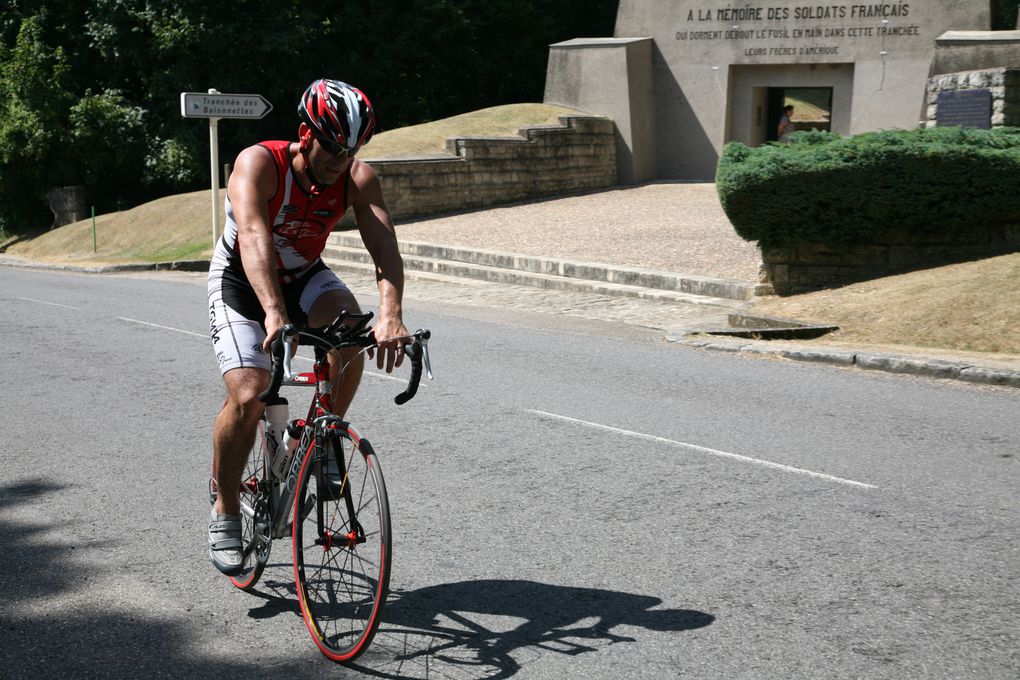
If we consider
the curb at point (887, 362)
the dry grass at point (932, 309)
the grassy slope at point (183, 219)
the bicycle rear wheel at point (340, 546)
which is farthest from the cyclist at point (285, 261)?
the grassy slope at point (183, 219)

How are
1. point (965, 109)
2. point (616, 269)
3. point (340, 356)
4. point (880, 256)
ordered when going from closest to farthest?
1. point (340, 356)
2. point (880, 256)
3. point (616, 269)
4. point (965, 109)

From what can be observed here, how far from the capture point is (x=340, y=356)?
13.8 feet

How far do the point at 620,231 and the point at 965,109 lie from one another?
612cm

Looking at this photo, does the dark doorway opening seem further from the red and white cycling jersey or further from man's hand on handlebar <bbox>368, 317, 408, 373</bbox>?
man's hand on handlebar <bbox>368, 317, 408, 373</bbox>

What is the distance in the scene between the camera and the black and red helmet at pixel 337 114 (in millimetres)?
3916

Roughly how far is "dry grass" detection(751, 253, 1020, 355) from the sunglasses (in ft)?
26.5

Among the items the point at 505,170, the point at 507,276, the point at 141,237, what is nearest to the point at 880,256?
the point at 507,276

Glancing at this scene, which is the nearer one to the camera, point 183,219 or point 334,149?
point 334,149

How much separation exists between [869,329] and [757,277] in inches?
143

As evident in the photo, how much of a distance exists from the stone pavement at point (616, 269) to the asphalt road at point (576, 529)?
773 mm

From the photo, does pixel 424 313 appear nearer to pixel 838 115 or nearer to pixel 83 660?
pixel 83 660

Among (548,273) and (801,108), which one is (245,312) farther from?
(801,108)

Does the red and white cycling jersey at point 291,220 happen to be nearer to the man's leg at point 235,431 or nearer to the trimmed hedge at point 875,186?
the man's leg at point 235,431

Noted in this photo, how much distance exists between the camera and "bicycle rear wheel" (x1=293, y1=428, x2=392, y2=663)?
12.6 ft
